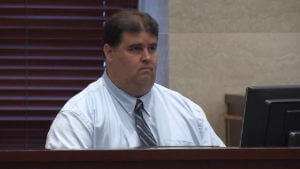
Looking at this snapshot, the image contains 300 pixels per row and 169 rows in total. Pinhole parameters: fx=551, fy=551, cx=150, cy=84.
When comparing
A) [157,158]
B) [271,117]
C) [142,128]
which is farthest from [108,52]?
[157,158]

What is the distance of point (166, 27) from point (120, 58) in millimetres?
1162

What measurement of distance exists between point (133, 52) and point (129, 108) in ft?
0.81

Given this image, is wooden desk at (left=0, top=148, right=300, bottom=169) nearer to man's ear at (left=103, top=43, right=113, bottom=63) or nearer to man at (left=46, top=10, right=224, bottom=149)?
man at (left=46, top=10, right=224, bottom=149)

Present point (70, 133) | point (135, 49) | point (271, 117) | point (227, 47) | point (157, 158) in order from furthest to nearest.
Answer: point (227, 47) < point (135, 49) < point (70, 133) < point (271, 117) < point (157, 158)

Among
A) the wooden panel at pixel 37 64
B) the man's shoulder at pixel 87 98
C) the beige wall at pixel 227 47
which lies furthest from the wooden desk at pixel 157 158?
the wooden panel at pixel 37 64

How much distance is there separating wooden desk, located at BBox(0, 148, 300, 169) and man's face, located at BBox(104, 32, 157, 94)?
0.84 m

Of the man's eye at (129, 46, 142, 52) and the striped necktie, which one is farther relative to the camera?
the man's eye at (129, 46, 142, 52)

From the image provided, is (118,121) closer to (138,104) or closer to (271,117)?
(138,104)

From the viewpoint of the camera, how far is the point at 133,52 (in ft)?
7.90

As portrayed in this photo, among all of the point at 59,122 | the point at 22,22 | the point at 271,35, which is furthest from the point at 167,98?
the point at 22,22

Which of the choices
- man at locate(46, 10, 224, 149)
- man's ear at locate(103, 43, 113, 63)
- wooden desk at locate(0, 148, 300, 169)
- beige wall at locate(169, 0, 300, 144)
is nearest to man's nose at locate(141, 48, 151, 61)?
man at locate(46, 10, 224, 149)

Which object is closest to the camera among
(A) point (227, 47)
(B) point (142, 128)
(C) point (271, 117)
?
(C) point (271, 117)

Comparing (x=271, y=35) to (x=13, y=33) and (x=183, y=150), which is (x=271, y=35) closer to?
(x=13, y=33)

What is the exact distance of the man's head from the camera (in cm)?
238
